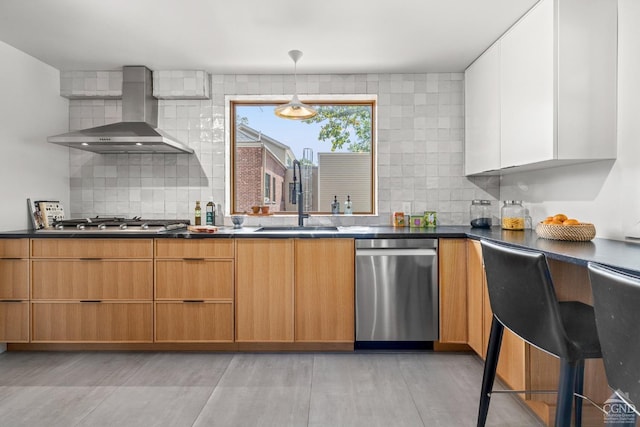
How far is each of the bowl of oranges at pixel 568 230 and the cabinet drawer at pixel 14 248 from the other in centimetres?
340

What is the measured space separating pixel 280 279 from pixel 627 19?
2.54 metres

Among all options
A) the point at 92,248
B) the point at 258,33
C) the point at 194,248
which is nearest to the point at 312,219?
the point at 194,248

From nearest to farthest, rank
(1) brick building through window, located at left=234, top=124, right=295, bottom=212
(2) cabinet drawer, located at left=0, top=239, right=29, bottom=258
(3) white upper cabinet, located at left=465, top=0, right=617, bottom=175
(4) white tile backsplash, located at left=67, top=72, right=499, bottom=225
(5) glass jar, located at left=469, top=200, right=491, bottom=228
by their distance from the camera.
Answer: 1. (3) white upper cabinet, located at left=465, top=0, right=617, bottom=175
2. (2) cabinet drawer, located at left=0, top=239, right=29, bottom=258
3. (5) glass jar, located at left=469, top=200, right=491, bottom=228
4. (4) white tile backsplash, located at left=67, top=72, right=499, bottom=225
5. (1) brick building through window, located at left=234, top=124, right=295, bottom=212

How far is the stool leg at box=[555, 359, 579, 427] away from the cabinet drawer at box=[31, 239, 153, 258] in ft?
8.23

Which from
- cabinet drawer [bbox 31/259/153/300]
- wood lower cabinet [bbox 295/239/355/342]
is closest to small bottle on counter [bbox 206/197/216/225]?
cabinet drawer [bbox 31/259/153/300]

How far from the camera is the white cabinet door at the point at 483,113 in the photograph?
9.20ft

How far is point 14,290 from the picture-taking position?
276cm

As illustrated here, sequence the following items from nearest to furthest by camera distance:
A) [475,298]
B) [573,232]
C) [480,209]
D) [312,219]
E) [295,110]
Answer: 1. [573,232]
2. [475,298]
3. [295,110]
4. [480,209]
5. [312,219]

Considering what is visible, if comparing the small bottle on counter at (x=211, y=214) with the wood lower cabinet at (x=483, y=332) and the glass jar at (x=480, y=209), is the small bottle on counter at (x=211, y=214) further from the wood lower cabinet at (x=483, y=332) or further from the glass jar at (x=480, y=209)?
the glass jar at (x=480, y=209)

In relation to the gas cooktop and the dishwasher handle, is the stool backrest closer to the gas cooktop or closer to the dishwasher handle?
the dishwasher handle

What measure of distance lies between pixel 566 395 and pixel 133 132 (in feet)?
10.2

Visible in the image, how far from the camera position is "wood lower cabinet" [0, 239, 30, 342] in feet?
9.00

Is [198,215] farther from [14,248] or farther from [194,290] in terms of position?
[14,248]

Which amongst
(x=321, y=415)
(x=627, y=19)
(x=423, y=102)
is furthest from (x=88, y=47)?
(x=627, y=19)
